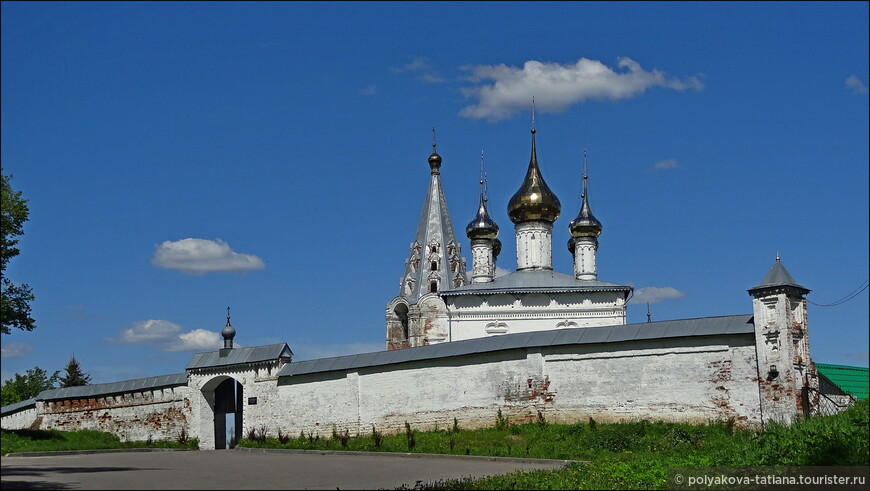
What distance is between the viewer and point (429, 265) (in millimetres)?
36125

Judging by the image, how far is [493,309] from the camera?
33344 millimetres

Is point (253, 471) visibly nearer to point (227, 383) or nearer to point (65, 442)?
point (65, 442)

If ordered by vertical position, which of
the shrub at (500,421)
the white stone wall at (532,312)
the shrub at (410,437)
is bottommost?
the shrub at (410,437)

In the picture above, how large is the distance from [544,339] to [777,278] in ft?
14.4

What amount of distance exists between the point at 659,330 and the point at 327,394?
24.3 ft

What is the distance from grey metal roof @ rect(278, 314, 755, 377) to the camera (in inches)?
698

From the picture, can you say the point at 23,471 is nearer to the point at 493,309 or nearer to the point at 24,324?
the point at 24,324

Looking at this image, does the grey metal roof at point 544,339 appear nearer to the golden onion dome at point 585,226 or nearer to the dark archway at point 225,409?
the dark archway at point 225,409

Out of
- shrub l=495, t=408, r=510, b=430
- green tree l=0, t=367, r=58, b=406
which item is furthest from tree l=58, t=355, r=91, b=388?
shrub l=495, t=408, r=510, b=430

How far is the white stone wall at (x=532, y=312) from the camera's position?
108 ft

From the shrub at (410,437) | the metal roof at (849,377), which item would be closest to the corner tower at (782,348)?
the metal roof at (849,377)

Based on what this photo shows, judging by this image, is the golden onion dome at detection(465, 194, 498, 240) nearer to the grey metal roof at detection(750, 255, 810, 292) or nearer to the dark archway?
the dark archway

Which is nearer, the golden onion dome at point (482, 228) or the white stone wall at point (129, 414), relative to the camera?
the white stone wall at point (129, 414)

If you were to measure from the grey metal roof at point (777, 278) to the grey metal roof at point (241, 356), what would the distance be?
10367mm
